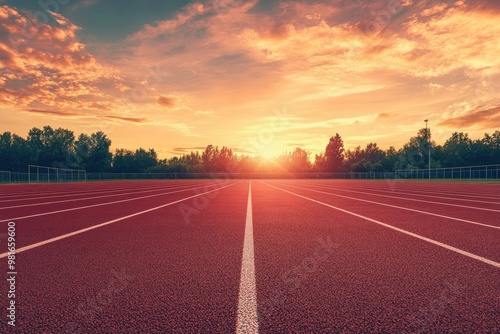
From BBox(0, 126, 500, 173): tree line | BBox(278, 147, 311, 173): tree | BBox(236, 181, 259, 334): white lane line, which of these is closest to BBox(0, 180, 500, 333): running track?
BBox(236, 181, 259, 334): white lane line

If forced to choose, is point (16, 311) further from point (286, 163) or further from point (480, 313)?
point (286, 163)

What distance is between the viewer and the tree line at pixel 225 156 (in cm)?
8862

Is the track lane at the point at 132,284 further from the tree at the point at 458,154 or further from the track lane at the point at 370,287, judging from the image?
the tree at the point at 458,154

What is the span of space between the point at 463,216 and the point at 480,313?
699 centimetres

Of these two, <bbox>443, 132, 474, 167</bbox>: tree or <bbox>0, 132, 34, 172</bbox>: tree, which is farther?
<bbox>443, 132, 474, 167</bbox>: tree

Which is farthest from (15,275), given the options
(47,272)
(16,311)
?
(16,311)

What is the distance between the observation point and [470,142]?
96.6 metres

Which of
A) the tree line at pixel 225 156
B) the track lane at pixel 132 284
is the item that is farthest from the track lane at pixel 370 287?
the tree line at pixel 225 156

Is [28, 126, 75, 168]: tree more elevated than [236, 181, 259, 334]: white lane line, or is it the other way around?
[28, 126, 75, 168]: tree

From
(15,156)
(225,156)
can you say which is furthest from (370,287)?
(225,156)

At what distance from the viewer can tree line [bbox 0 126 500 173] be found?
88.6 meters

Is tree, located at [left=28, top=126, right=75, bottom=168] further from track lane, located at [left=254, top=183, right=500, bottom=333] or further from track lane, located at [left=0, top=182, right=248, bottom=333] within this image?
track lane, located at [left=254, top=183, right=500, bottom=333]

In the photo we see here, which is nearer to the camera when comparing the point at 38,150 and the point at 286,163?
the point at 38,150

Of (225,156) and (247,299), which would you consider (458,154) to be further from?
(247,299)
